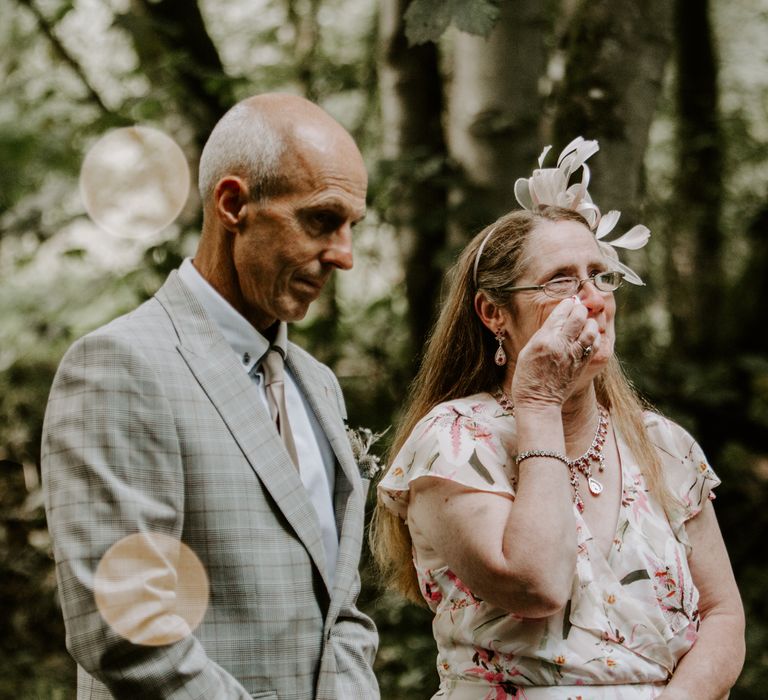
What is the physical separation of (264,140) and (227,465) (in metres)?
0.67

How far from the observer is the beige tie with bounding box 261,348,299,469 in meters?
1.95

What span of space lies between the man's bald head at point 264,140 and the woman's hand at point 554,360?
581 mm

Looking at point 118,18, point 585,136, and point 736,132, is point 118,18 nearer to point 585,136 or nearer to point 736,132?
point 585,136

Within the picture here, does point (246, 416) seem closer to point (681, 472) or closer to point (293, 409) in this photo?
point (293, 409)

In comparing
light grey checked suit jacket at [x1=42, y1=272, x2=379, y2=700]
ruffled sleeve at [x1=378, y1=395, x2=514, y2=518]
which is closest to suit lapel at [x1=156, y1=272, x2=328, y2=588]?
light grey checked suit jacket at [x1=42, y1=272, x2=379, y2=700]

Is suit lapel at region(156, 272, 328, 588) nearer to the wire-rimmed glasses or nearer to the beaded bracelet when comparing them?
the beaded bracelet

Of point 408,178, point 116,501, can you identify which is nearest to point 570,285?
point 116,501

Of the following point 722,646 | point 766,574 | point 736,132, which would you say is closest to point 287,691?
point 722,646

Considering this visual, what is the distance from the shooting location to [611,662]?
1875mm

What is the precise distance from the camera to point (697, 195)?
6840mm

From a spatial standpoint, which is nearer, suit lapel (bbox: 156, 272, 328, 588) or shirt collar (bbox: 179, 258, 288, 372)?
suit lapel (bbox: 156, 272, 328, 588)

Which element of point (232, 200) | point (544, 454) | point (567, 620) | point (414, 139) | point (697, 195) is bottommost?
point (697, 195)

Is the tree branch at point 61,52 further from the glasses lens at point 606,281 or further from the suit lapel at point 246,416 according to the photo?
the glasses lens at point 606,281

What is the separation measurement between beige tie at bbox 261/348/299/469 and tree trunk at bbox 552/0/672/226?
4.93 feet
